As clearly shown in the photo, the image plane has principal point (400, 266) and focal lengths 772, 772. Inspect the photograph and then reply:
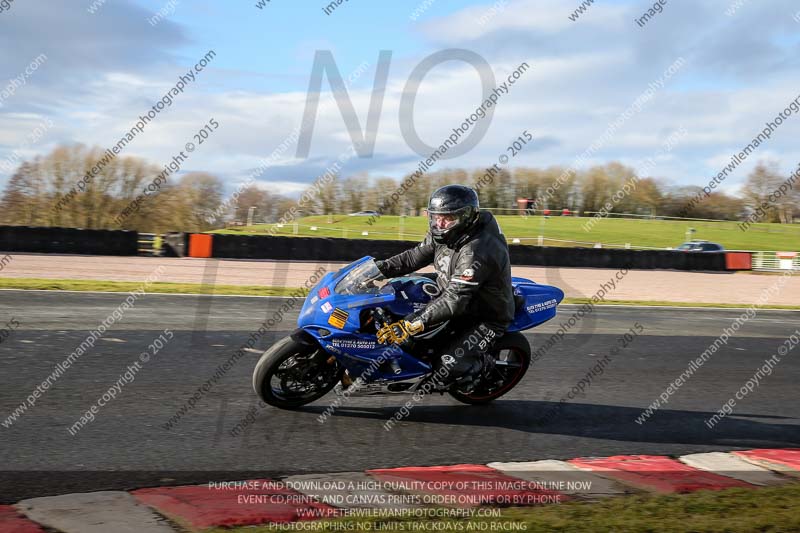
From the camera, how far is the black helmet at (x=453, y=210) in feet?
20.6

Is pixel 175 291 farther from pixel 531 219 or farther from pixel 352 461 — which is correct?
pixel 531 219

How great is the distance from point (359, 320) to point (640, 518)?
279 cm

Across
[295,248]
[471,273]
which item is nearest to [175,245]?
[295,248]

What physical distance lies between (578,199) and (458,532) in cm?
8904

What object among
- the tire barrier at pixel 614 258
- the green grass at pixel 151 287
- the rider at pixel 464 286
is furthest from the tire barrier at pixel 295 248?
the rider at pixel 464 286

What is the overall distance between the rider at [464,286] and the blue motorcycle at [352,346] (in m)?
0.13

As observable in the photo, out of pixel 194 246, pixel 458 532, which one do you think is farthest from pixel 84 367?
pixel 194 246

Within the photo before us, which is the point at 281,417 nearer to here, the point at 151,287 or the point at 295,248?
the point at 151,287

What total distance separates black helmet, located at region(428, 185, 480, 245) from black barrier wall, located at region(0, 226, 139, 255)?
21.8 meters

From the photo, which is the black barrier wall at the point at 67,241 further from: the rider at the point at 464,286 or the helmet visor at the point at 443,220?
the helmet visor at the point at 443,220

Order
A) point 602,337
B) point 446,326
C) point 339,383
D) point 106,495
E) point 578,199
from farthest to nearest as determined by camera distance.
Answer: point 578,199 < point 602,337 < point 339,383 < point 446,326 < point 106,495

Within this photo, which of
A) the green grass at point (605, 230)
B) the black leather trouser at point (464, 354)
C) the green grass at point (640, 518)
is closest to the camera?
the green grass at point (640, 518)

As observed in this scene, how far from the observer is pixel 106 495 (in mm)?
4223

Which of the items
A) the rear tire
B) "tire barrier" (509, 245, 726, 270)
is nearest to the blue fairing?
the rear tire
